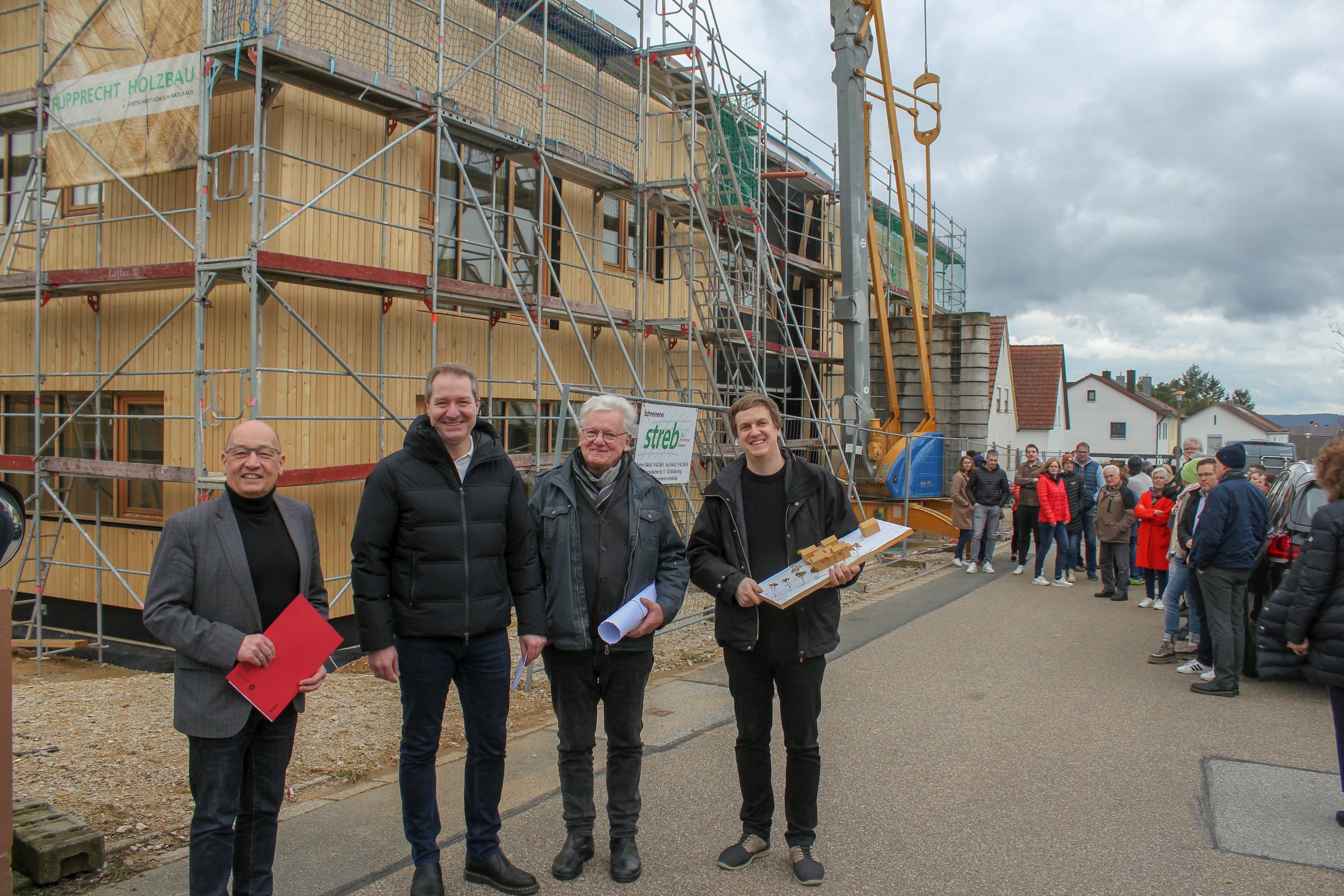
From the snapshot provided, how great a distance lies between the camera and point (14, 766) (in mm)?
5176

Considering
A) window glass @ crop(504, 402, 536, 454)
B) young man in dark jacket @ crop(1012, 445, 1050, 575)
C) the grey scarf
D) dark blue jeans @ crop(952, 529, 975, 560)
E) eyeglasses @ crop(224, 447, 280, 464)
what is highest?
window glass @ crop(504, 402, 536, 454)

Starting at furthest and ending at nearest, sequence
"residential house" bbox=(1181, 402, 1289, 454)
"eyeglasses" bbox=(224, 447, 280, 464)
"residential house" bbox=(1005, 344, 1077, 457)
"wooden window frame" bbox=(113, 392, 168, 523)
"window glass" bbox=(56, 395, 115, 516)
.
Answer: "residential house" bbox=(1181, 402, 1289, 454)
"residential house" bbox=(1005, 344, 1077, 457)
"window glass" bbox=(56, 395, 115, 516)
"wooden window frame" bbox=(113, 392, 168, 523)
"eyeglasses" bbox=(224, 447, 280, 464)

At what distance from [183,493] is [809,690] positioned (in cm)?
723

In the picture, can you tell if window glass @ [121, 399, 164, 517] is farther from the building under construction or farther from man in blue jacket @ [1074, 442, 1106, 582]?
man in blue jacket @ [1074, 442, 1106, 582]

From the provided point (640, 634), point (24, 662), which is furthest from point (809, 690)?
point (24, 662)

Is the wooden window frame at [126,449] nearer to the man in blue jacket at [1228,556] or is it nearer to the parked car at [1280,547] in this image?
the man in blue jacket at [1228,556]

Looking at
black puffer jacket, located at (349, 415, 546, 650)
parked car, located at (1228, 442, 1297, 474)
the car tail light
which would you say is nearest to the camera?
black puffer jacket, located at (349, 415, 546, 650)

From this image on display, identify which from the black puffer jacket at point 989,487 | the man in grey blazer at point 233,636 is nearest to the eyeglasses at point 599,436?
the man in grey blazer at point 233,636

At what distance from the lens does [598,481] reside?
12.9 feet

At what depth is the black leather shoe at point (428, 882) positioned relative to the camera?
11.6 feet

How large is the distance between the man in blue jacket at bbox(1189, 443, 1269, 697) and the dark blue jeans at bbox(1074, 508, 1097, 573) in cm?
596

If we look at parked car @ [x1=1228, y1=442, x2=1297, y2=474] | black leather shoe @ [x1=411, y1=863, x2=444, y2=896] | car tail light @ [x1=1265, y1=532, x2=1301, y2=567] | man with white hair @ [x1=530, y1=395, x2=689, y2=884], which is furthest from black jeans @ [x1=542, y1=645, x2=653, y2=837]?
parked car @ [x1=1228, y1=442, x2=1297, y2=474]

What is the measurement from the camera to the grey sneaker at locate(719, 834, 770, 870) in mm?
3850

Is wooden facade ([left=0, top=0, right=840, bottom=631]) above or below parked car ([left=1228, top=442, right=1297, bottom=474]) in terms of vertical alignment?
above
